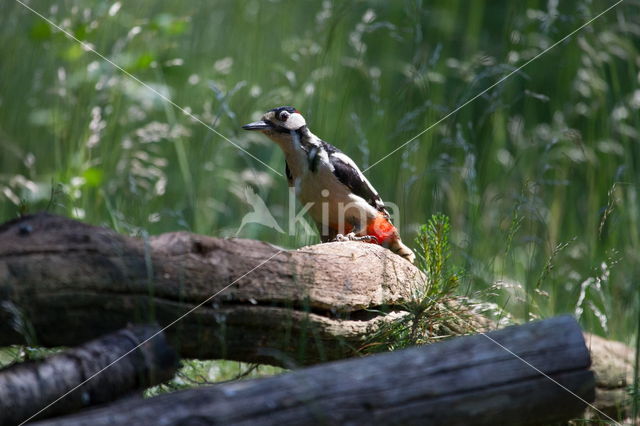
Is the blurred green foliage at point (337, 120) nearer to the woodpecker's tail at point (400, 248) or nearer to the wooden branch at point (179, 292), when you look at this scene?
the woodpecker's tail at point (400, 248)

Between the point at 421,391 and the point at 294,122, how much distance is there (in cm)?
261

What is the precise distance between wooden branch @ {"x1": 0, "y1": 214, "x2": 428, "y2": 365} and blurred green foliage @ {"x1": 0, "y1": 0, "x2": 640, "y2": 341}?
3.92 feet

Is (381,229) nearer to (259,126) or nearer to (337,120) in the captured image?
(337,120)

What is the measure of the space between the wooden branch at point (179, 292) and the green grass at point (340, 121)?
4.31 feet

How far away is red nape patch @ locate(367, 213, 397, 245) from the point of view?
4180 mm

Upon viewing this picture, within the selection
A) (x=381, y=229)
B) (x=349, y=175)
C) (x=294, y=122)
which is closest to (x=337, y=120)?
(x=294, y=122)

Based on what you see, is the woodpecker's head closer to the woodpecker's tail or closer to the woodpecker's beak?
the woodpecker's beak

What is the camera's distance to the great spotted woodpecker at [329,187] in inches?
168

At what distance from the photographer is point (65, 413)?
2.11m

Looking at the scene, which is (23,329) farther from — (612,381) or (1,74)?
(1,74)

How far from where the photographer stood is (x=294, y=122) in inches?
172

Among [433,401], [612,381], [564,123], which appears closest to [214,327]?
[433,401]

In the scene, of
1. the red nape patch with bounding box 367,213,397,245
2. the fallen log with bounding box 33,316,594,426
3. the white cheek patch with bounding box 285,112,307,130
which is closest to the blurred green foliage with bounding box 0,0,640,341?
the white cheek patch with bounding box 285,112,307,130

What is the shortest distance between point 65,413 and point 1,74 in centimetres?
411
